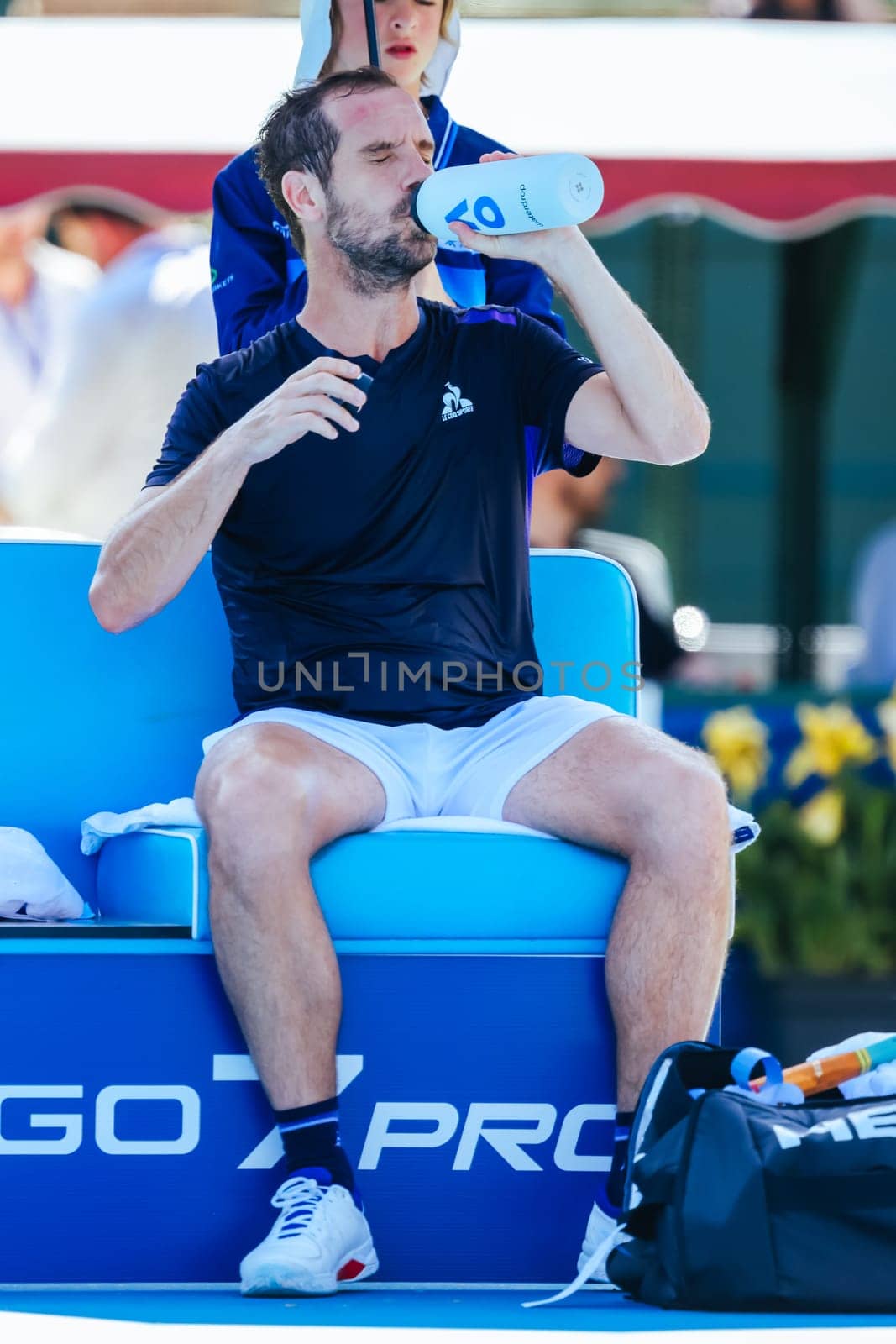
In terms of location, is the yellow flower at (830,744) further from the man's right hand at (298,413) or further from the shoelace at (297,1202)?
the shoelace at (297,1202)

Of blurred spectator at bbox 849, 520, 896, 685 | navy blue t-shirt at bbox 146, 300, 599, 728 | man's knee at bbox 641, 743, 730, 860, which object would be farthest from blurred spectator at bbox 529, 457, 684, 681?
man's knee at bbox 641, 743, 730, 860

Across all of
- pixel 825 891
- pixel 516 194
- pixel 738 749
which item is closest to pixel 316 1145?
pixel 516 194

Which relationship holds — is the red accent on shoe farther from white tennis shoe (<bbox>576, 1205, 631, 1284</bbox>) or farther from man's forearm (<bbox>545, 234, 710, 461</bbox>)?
man's forearm (<bbox>545, 234, 710, 461</bbox>)

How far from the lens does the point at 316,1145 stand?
194 centimetres

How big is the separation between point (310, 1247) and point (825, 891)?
94.4 inches

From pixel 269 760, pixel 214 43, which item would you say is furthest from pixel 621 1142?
pixel 214 43

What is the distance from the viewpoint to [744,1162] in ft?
5.73

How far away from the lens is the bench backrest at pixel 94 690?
98.3 inches

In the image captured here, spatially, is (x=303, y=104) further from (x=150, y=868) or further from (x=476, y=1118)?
(x=476, y=1118)

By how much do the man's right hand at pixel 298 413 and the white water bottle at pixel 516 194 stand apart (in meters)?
0.24

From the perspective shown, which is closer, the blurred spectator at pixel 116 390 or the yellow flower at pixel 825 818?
the blurred spectator at pixel 116 390

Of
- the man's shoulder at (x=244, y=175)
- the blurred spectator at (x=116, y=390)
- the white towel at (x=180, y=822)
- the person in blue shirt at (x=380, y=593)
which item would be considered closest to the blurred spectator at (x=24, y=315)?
the blurred spectator at (x=116, y=390)

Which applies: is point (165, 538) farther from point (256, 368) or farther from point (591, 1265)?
point (591, 1265)

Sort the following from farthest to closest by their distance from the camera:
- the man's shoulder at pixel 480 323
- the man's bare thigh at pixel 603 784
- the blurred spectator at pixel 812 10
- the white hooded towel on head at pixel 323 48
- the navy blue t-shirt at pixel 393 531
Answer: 1. the blurred spectator at pixel 812 10
2. the white hooded towel on head at pixel 323 48
3. the man's shoulder at pixel 480 323
4. the navy blue t-shirt at pixel 393 531
5. the man's bare thigh at pixel 603 784
